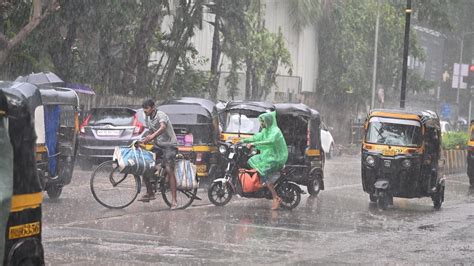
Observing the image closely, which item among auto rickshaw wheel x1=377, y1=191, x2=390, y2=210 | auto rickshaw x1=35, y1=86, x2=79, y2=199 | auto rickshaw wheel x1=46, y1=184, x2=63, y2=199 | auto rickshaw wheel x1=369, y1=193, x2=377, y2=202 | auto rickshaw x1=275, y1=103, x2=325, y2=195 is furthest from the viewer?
auto rickshaw x1=275, y1=103, x2=325, y2=195

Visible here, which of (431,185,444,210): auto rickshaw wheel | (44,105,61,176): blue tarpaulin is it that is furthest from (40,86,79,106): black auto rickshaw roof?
(431,185,444,210): auto rickshaw wheel

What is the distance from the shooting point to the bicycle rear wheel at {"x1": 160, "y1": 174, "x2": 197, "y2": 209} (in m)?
14.4

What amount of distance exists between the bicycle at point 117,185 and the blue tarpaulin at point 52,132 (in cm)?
72

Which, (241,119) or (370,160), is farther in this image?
(241,119)

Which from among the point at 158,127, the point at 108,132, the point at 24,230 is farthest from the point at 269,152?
the point at 24,230

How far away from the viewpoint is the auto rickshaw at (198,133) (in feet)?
58.5

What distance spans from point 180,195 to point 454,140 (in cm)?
1847

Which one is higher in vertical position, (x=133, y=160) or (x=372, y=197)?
(x=133, y=160)

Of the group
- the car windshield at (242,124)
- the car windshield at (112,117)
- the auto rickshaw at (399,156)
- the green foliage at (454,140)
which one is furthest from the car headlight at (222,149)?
the green foliage at (454,140)

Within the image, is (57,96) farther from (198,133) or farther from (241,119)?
(241,119)

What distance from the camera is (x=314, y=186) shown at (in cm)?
1862

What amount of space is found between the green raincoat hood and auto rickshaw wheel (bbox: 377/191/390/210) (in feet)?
8.29

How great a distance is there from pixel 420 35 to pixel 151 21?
46065 millimetres

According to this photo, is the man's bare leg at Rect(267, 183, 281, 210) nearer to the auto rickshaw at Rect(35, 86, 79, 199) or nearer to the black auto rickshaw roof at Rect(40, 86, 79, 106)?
the auto rickshaw at Rect(35, 86, 79, 199)
